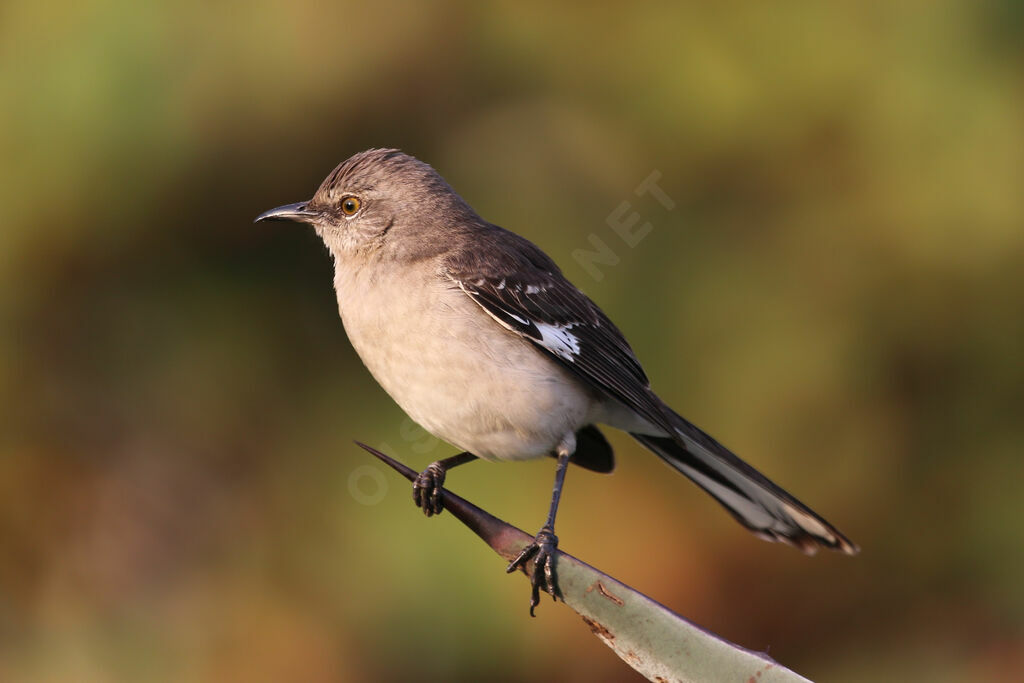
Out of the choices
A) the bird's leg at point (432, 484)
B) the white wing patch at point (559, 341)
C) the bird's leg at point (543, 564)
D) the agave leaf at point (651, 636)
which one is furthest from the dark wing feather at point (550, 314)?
the agave leaf at point (651, 636)

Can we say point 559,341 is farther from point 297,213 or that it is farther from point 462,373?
point 297,213

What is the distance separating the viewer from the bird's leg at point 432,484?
319 cm

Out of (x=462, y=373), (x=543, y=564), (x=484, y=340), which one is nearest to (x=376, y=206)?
(x=484, y=340)

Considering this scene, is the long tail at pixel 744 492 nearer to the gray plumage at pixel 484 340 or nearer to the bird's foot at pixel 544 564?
the gray plumage at pixel 484 340

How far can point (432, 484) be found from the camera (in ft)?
10.6

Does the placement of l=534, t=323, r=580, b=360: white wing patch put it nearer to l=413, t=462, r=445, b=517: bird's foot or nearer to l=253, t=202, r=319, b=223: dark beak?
l=413, t=462, r=445, b=517: bird's foot

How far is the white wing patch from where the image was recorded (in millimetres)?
3293

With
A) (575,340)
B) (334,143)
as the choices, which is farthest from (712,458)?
(334,143)

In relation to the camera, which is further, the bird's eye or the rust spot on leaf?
the bird's eye

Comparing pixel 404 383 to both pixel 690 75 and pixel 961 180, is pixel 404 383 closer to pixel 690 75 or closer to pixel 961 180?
pixel 690 75

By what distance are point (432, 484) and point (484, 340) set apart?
0.52 metres

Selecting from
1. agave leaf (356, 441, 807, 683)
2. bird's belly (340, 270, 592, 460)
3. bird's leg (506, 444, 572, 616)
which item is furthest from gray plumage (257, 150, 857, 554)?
agave leaf (356, 441, 807, 683)

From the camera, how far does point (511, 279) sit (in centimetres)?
342

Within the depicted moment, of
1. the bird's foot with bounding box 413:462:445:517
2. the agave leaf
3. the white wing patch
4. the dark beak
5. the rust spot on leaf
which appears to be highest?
the agave leaf
